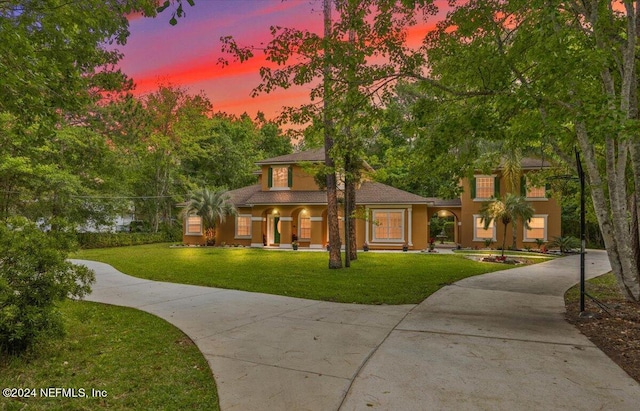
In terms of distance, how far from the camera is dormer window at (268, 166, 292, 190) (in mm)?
23422

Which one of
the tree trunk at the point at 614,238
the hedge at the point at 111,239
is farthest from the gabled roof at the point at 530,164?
the hedge at the point at 111,239

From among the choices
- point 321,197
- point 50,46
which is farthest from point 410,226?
point 50,46

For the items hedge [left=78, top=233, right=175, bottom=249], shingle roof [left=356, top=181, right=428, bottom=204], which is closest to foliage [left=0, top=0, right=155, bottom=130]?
shingle roof [left=356, top=181, right=428, bottom=204]

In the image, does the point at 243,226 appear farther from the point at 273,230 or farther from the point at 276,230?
the point at 276,230

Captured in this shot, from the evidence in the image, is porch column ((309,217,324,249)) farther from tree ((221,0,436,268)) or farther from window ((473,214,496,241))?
tree ((221,0,436,268))

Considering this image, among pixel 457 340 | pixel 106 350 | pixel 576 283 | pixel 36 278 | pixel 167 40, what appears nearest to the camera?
pixel 36 278

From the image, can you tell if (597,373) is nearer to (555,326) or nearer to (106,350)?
(555,326)

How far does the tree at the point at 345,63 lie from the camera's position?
7695 mm

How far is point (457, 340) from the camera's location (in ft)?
16.1

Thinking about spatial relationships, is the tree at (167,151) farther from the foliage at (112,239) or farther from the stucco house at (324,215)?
the stucco house at (324,215)

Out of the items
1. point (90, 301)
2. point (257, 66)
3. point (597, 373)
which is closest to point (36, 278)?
point (90, 301)

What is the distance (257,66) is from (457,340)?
7.53m

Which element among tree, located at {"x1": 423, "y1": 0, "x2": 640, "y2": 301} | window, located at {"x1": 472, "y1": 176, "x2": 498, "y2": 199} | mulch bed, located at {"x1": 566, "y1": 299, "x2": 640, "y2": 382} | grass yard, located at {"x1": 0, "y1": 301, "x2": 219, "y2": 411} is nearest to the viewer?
grass yard, located at {"x1": 0, "y1": 301, "x2": 219, "y2": 411}

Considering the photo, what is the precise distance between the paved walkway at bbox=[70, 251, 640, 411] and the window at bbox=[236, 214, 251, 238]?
52.8 feet
